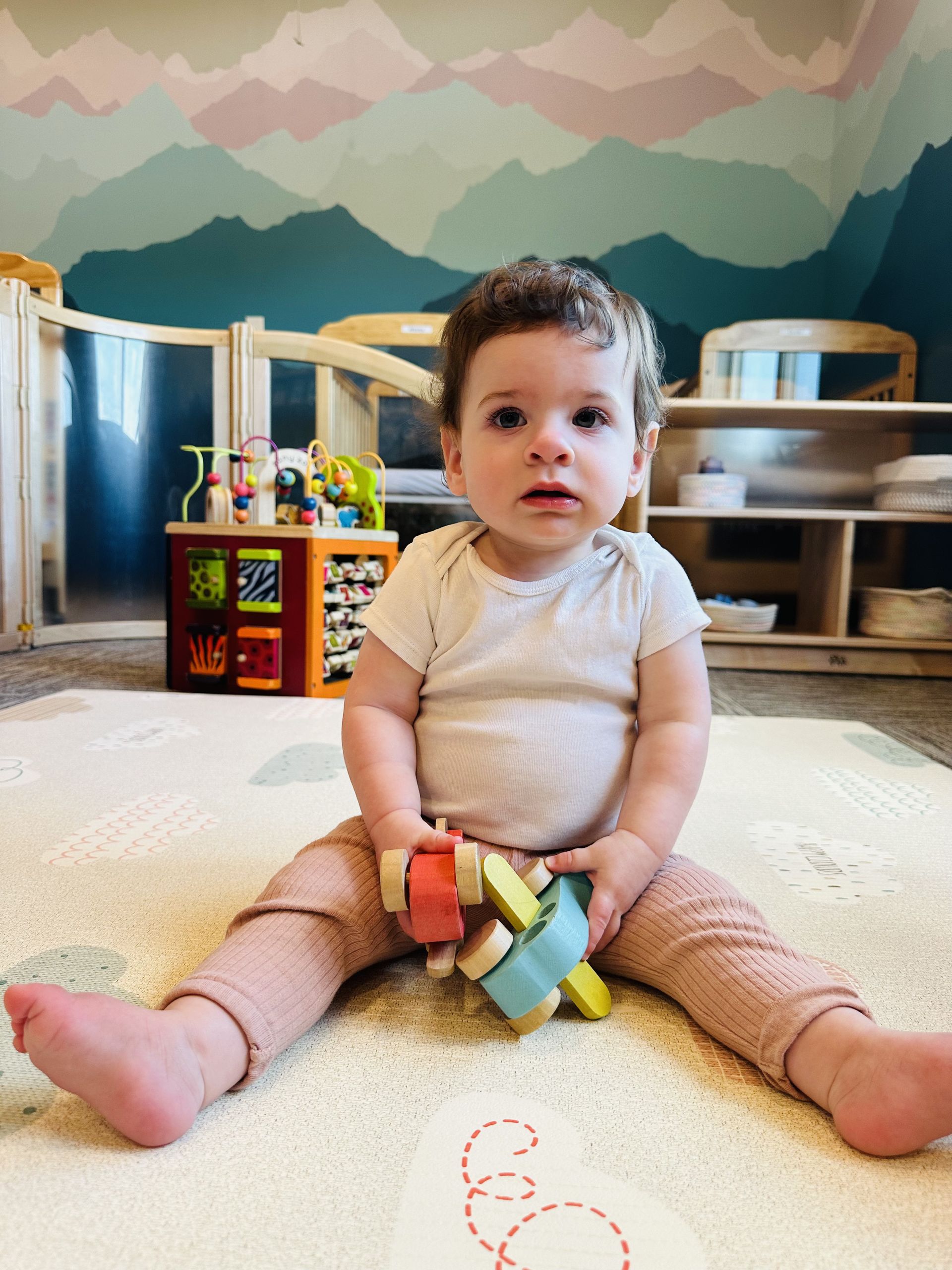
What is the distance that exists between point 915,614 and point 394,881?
6.25ft

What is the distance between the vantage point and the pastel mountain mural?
9.18 ft

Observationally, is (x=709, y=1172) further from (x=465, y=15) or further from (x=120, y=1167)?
(x=465, y=15)

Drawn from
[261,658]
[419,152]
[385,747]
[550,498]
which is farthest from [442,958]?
[419,152]

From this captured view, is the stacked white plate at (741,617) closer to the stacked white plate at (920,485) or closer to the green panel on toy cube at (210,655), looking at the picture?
the stacked white plate at (920,485)

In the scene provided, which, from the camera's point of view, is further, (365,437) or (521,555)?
(365,437)

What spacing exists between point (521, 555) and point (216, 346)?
1.92 metres

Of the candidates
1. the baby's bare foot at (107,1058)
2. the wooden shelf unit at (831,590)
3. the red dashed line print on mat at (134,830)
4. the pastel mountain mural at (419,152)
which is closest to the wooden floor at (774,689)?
the wooden shelf unit at (831,590)

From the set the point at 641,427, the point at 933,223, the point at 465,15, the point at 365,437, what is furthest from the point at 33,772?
the point at 465,15

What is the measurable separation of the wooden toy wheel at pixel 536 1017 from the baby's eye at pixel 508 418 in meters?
0.34

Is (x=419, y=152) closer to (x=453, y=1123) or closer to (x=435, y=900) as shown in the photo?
(x=435, y=900)

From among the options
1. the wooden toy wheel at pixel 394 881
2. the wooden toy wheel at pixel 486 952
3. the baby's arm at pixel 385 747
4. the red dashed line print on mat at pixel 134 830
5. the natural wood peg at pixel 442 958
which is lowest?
the red dashed line print on mat at pixel 134 830

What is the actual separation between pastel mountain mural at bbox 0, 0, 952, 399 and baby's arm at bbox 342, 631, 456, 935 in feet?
8.37

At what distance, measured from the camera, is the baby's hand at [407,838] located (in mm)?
495

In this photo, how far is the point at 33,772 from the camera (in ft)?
3.12
